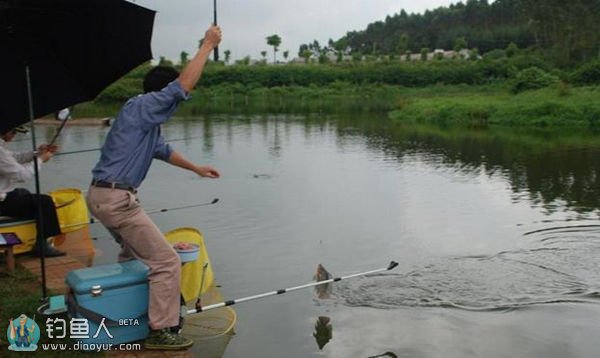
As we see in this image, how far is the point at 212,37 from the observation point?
10.4 feet

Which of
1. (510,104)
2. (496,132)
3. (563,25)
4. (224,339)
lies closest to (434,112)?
(510,104)

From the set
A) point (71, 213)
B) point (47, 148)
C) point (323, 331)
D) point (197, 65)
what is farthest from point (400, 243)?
point (197, 65)

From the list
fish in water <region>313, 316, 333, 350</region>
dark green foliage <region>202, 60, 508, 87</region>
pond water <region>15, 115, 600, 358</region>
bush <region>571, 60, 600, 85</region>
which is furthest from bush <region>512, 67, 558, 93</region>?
fish in water <region>313, 316, 333, 350</region>

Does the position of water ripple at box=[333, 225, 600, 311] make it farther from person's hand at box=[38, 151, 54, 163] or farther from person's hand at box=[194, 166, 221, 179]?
person's hand at box=[38, 151, 54, 163]

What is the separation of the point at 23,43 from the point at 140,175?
122 cm

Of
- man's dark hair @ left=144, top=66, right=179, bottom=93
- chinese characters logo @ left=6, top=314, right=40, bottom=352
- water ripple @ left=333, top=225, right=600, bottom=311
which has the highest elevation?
man's dark hair @ left=144, top=66, right=179, bottom=93

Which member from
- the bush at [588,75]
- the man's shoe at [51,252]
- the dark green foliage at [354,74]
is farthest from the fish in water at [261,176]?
the dark green foliage at [354,74]

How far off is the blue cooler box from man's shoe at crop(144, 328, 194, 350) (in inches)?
4.3

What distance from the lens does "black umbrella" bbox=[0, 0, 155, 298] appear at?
3.58 metres

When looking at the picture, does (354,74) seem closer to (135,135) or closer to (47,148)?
(47,148)

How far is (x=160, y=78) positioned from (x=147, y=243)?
0.88m

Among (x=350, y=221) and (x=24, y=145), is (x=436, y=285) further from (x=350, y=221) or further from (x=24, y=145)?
(x=24, y=145)

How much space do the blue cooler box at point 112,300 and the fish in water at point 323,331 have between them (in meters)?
1.43

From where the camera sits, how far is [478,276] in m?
5.91
